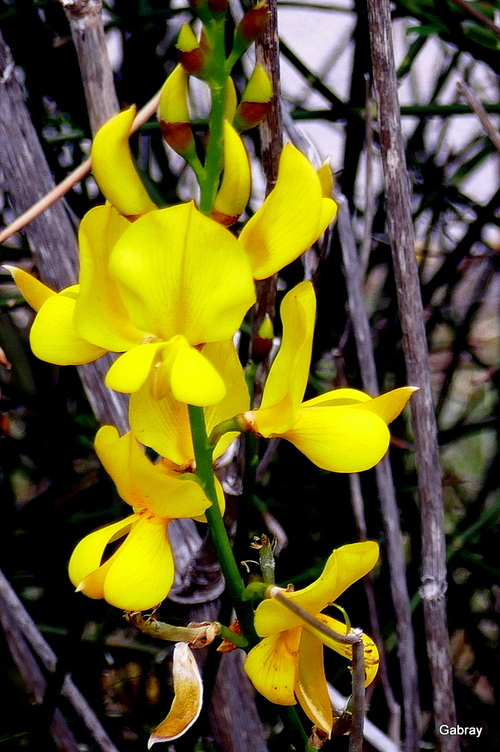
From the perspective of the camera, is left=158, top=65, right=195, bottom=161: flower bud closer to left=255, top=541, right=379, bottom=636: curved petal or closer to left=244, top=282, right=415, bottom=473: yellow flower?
left=244, top=282, right=415, bottom=473: yellow flower

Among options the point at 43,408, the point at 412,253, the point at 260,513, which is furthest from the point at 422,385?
the point at 43,408

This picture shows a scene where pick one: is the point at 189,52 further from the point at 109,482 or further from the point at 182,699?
the point at 109,482

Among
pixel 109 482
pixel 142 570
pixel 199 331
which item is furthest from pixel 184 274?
pixel 109 482

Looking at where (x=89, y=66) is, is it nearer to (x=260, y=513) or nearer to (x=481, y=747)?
(x=260, y=513)

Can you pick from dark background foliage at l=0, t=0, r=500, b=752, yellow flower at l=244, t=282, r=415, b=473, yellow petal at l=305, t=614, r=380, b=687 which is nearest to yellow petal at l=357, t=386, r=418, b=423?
yellow flower at l=244, t=282, r=415, b=473

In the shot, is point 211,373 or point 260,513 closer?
point 211,373

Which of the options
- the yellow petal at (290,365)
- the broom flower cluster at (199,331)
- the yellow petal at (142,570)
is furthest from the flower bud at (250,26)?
the yellow petal at (142,570)

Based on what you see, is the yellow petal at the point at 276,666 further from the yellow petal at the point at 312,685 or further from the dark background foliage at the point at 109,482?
the dark background foliage at the point at 109,482
